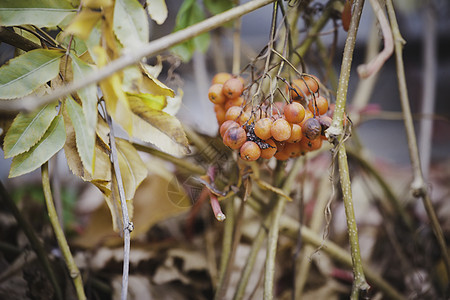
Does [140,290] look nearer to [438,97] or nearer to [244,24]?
[244,24]

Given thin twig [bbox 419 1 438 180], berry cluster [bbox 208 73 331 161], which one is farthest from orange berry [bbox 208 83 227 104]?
thin twig [bbox 419 1 438 180]

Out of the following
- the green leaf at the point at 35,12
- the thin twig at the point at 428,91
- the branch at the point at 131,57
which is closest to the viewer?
the branch at the point at 131,57

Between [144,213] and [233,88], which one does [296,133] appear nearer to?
[233,88]

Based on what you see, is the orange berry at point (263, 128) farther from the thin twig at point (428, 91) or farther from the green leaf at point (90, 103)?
the thin twig at point (428, 91)

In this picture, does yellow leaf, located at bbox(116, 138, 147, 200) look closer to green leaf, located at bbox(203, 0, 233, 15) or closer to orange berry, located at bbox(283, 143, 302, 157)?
orange berry, located at bbox(283, 143, 302, 157)

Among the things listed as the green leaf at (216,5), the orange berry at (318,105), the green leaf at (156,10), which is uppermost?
the green leaf at (216,5)

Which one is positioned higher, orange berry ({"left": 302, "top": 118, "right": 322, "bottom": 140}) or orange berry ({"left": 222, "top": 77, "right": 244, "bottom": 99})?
orange berry ({"left": 222, "top": 77, "right": 244, "bottom": 99})

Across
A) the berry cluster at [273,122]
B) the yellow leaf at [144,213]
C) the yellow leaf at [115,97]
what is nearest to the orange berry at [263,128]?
the berry cluster at [273,122]
